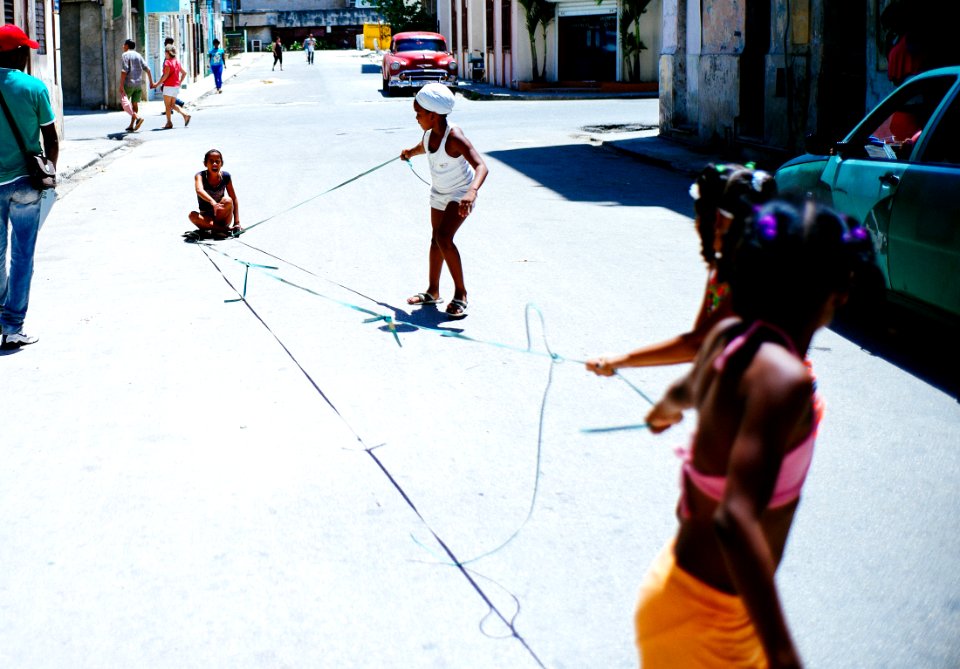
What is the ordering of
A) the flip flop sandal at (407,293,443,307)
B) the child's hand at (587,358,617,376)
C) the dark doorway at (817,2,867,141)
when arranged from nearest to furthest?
the child's hand at (587,358,617,376) → the flip flop sandal at (407,293,443,307) → the dark doorway at (817,2,867,141)

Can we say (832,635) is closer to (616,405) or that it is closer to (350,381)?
(616,405)

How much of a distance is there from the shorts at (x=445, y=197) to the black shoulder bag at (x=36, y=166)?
234 centimetres

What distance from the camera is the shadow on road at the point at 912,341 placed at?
6.49 metres

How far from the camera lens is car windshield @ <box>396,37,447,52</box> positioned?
41844 millimetres

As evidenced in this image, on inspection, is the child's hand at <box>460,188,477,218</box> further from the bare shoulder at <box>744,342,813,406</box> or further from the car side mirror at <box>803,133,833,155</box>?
the bare shoulder at <box>744,342,813,406</box>

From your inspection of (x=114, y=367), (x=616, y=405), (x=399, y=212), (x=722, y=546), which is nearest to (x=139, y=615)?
(x=722, y=546)

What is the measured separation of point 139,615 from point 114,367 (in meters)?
3.32

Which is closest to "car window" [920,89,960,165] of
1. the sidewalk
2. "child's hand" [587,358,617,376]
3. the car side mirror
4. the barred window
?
the car side mirror

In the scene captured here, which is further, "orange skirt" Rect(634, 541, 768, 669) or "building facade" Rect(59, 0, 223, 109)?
"building facade" Rect(59, 0, 223, 109)

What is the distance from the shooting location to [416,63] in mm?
39938

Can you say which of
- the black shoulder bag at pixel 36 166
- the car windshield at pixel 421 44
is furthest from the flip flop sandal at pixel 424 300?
the car windshield at pixel 421 44

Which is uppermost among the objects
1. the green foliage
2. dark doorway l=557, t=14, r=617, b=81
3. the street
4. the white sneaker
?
the green foliage

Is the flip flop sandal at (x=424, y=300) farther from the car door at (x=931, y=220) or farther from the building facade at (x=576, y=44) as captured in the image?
the building facade at (x=576, y=44)

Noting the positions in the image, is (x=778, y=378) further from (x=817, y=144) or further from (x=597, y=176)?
(x=597, y=176)
